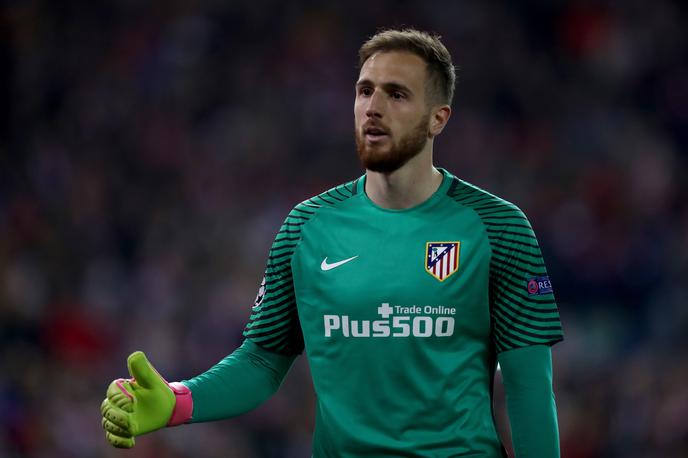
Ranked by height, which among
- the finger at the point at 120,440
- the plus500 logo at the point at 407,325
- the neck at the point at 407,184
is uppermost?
the neck at the point at 407,184

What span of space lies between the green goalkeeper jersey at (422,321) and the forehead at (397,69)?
14.7 inches


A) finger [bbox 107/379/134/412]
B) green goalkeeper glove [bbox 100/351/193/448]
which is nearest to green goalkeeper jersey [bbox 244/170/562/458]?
green goalkeeper glove [bbox 100/351/193/448]

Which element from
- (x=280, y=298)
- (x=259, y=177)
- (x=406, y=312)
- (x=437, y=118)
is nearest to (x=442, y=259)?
(x=406, y=312)

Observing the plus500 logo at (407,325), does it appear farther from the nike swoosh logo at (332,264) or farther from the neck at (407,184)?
the neck at (407,184)

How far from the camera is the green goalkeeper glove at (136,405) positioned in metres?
3.05

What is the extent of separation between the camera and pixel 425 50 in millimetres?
3367

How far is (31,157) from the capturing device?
980 cm

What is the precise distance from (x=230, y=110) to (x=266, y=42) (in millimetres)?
818

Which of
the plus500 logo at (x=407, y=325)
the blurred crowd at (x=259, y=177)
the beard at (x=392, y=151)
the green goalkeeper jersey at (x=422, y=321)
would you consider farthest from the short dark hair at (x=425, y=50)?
the blurred crowd at (x=259, y=177)

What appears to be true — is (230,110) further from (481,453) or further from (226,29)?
(481,453)

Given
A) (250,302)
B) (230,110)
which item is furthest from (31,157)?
(250,302)

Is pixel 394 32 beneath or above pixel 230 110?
beneath

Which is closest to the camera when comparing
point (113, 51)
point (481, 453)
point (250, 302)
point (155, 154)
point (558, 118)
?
point (481, 453)

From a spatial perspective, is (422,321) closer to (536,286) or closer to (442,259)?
(442,259)
